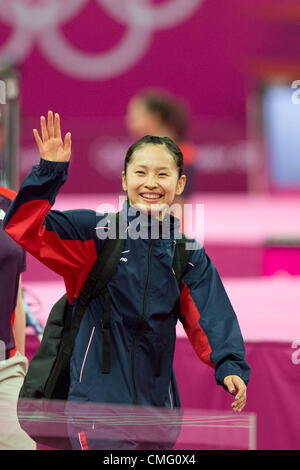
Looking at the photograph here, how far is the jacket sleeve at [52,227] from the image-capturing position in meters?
1.98

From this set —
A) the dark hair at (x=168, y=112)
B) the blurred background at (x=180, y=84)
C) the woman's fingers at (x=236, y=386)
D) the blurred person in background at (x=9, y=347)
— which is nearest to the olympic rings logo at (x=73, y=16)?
the blurred background at (x=180, y=84)

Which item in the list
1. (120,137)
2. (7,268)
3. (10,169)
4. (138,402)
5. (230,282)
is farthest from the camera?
(120,137)

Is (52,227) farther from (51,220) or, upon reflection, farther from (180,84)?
(180,84)

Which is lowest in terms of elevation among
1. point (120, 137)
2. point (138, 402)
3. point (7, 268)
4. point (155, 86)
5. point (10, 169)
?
point (138, 402)

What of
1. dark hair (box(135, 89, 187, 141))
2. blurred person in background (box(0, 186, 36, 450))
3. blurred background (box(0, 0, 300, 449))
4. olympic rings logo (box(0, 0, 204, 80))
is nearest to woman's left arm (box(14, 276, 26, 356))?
blurred person in background (box(0, 186, 36, 450))

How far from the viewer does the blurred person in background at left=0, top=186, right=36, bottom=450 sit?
2404 millimetres

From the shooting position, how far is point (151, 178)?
7.14ft

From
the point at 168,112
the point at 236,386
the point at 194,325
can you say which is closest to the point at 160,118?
the point at 168,112

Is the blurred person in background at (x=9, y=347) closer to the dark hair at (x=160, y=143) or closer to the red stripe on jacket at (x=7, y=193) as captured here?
the red stripe on jacket at (x=7, y=193)

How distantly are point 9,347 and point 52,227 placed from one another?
0.57 m

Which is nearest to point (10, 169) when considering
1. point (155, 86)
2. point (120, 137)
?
point (120, 137)

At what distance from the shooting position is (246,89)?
10367mm

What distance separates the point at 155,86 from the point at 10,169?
19.6 feet

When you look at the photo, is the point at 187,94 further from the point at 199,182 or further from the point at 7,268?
the point at 7,268
